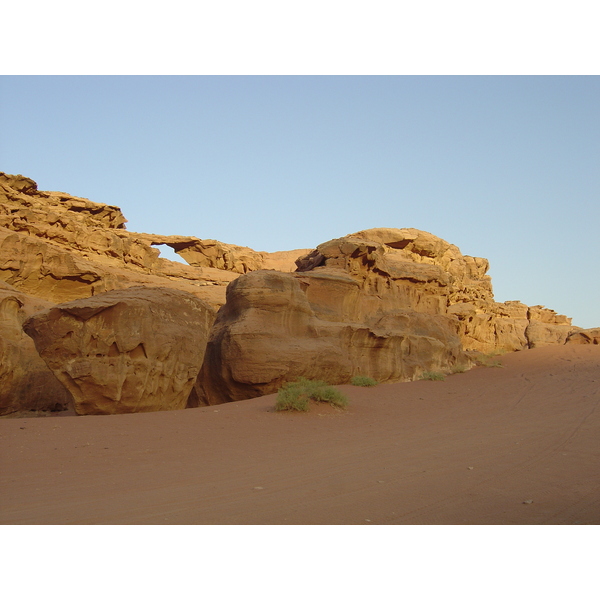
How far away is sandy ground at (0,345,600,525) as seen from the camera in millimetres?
4020

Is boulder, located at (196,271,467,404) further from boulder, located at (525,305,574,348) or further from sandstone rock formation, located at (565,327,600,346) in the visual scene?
boulder, located at (525,305,574,348)

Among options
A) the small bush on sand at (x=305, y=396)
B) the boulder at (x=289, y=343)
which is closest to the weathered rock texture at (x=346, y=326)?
the boulder at (x=289, y=343)

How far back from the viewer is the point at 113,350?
8.57 metres

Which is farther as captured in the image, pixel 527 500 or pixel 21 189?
pixel 21 189

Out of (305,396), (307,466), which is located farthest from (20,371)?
(307,466)

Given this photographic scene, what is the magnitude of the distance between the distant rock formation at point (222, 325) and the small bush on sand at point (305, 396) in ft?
4.70

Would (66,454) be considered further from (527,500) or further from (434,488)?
(527,500)

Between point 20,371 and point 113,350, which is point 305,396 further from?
point 20,371

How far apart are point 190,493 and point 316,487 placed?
110 centimetres

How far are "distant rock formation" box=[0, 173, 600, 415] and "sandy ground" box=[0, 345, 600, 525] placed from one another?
3.18 feet

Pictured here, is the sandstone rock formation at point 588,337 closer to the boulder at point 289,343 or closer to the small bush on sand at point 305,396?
the boulder at point 289,343

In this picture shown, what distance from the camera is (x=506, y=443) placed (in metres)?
7.02

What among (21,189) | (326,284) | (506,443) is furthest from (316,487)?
(21,189)

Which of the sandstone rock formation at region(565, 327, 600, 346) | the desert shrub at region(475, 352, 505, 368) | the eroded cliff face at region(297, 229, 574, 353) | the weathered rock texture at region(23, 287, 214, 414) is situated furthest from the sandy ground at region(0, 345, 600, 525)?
the sandstone rock formation at region(565, 327, 600, 346)
